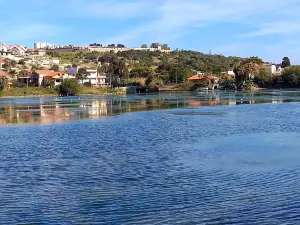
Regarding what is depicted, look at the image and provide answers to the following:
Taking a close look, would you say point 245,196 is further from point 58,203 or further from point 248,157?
point 248,157

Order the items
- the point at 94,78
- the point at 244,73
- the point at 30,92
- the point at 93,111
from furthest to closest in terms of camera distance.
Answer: the point at 94,78 < the point at 244,73 < the point at 30,92 < the point at 93,111

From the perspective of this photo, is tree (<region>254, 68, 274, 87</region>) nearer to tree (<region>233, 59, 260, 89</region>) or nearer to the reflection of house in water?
tree (<region>233, 59, 260, 89</region>)

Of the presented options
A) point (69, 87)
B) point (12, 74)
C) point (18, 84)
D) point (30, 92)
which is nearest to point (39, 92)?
point (30, 92)

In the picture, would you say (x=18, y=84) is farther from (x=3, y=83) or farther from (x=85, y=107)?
(x=85, y=107)

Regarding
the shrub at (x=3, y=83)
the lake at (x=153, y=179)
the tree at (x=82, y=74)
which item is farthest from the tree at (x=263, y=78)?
the lake at (x=153, y=179)

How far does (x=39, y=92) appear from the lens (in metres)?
124

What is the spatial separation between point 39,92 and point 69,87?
9.87 metres

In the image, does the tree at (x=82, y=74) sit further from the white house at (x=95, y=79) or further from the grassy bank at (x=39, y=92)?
the grassy bank at (x=39, y=92)

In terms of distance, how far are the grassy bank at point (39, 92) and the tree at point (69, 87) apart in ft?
6.71

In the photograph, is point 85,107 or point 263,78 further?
point 263,78

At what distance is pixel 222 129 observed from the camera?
30.8m

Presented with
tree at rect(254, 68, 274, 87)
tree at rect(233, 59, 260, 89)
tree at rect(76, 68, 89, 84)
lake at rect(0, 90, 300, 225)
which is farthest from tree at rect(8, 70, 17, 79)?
lake at rect(0, 90, 300, 225)

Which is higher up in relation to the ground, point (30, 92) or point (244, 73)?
point (244, 73)

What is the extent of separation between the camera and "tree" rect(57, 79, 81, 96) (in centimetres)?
11994
